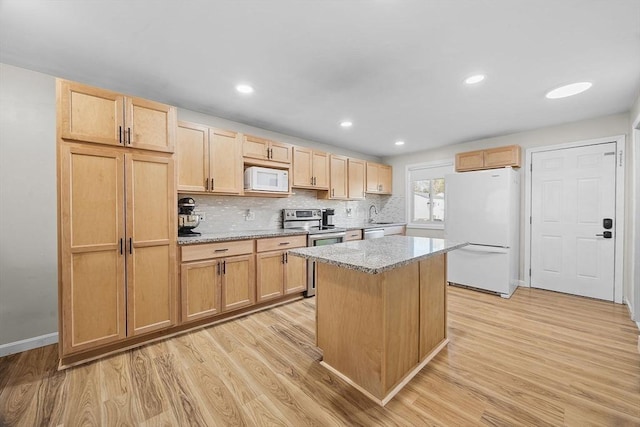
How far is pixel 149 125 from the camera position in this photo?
7.52 feet

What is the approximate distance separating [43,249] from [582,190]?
6.04 m

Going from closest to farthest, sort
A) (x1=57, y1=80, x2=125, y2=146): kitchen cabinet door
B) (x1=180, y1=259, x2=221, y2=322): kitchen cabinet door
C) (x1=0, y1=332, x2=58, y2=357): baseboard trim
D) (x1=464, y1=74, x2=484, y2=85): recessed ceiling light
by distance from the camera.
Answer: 1. (x1=57, y1=80, x2=125, y2=146): kitchen cabinet door
2. (x1=0, y1=332, x2=58, y2=357): baseboard trim
3. (x1=464, y1=74, x2=484, y2=85): recessed ceiling light
4. (x1=180, y1=259, x2=221, y2=322): kitchen cabinet door

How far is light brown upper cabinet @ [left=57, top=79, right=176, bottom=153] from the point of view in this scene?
1.95 meters

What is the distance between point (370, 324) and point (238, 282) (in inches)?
68.1

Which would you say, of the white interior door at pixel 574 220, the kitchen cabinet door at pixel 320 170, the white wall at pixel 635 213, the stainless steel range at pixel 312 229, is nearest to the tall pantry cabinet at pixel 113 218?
the stainless steel range at pixel 312 229

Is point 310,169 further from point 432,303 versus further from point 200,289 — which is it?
point 432,303

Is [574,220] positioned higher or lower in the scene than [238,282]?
higher

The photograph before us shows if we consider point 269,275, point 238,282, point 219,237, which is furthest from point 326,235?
point 219,237

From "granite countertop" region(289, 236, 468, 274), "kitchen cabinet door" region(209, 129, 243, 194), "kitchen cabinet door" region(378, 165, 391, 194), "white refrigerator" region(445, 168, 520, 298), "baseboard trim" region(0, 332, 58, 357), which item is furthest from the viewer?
"kitchen cabinet door" region(378, 165, 391, 194)

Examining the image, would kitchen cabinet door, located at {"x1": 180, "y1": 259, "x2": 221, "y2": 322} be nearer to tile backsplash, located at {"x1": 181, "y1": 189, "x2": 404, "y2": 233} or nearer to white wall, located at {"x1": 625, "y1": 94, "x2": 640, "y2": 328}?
tile backsplash, located at {"x1": 181, "y1": 189, "x2": 404, "y2": 233}

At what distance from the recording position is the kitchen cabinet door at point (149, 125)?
7.18 feet

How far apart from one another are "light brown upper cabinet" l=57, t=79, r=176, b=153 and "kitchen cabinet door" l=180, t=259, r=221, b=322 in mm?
1163

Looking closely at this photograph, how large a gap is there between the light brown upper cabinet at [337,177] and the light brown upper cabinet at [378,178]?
27.3 inches

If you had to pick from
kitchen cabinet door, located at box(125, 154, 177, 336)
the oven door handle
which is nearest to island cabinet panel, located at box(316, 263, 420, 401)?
kitchen cabinet door, located at box(125, 154, 177, 336)
